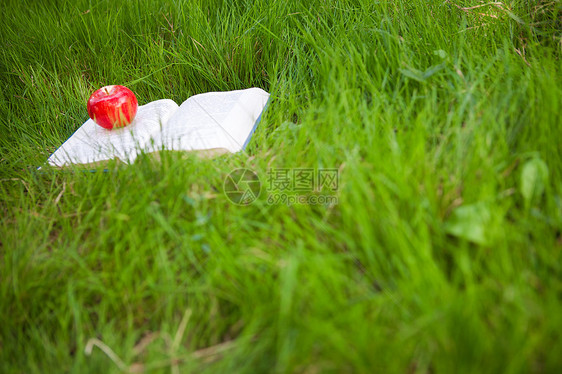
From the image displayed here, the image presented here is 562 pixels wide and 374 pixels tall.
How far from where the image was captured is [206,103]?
1.69m

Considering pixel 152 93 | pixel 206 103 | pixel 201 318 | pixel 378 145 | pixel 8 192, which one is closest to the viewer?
pixel 201 318

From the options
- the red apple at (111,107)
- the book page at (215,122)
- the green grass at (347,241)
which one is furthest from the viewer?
the red apple at (111,107)

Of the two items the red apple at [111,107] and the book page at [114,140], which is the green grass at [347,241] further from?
the red apple at [111,107]

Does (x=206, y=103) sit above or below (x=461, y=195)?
above

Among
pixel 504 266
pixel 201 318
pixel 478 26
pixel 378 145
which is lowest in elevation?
pixel 201 318

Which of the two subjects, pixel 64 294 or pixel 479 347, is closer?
pixel 479 347

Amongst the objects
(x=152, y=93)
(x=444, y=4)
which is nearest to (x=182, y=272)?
(x=152, y=93)

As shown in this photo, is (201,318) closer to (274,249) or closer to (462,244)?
(274,249)

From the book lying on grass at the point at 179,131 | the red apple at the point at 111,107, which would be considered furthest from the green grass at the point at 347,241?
the red apple at the point at 111,107

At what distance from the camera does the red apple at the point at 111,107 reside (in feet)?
5.41

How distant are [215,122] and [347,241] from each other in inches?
29.9

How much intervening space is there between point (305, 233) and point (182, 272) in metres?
0.32

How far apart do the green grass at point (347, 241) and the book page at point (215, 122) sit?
0.07m

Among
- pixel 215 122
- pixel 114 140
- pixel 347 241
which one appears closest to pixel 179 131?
pixel 215 122
